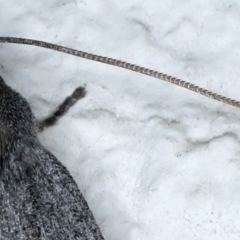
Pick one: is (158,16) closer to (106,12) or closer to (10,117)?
(106,12)

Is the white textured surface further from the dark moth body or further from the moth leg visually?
the dark moth body

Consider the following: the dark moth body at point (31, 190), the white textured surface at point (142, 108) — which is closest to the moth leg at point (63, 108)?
the white textured surface at point (142, 108)

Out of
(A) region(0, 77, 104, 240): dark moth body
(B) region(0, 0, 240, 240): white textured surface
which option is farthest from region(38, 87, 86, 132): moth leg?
(A) region(0, 77, 104, 240): dark moth body

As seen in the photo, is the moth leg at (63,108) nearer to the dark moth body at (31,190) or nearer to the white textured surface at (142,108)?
the white textured surface at (142,108)

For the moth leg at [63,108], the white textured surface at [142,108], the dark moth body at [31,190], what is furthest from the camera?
the moth leg at [63,108]

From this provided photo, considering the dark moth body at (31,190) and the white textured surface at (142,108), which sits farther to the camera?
the white textured surface at (142,108)

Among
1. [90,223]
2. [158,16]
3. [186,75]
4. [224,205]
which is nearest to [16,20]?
[158,16]
